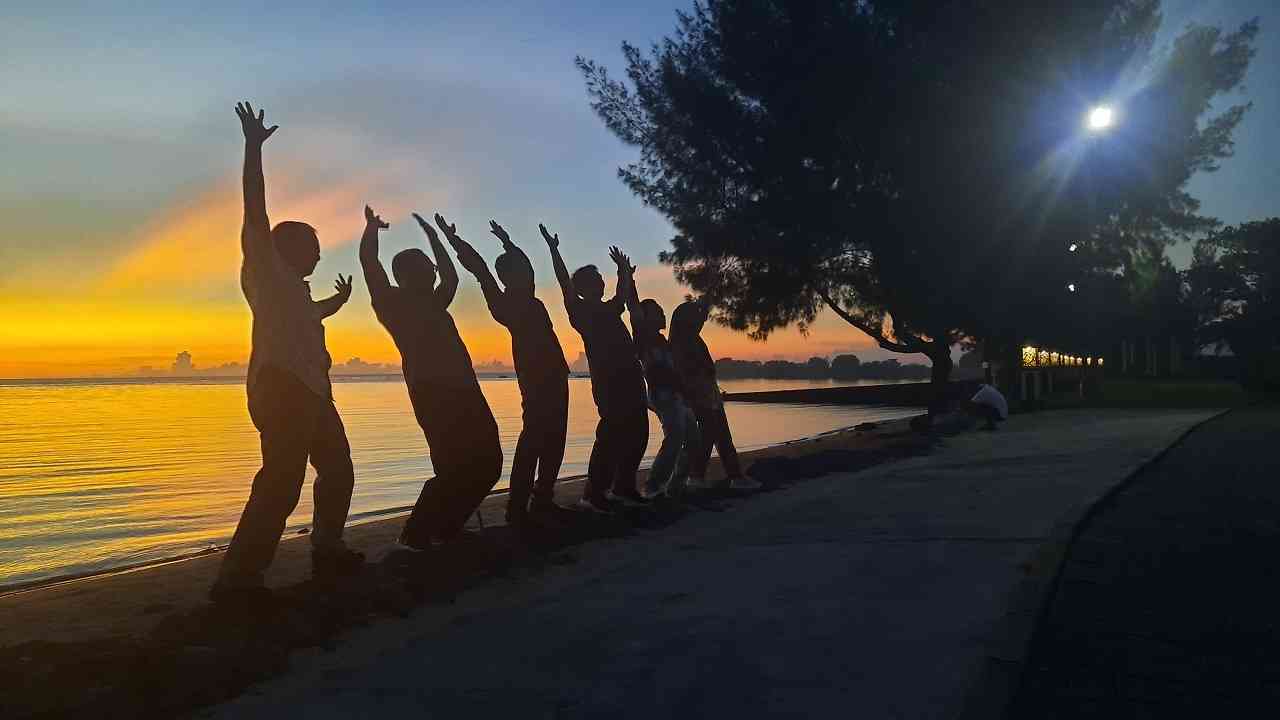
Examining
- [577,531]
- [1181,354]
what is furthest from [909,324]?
[1181,354]

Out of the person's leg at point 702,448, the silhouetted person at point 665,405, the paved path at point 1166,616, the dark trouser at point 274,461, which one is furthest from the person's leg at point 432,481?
the person's leg at point 702,448

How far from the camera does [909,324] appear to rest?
65.2ft

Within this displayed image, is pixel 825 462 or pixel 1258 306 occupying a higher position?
pixel 1258 306

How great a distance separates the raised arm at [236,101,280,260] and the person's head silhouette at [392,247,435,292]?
4.07 ft

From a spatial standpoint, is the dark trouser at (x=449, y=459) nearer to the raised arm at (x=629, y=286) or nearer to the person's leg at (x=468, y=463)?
the person's leg at (x=468, y=463)

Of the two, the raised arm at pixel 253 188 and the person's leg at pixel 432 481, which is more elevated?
the raised arm at pixel 253 188

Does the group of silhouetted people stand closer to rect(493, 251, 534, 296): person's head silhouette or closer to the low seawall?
rect(493, 251, 534, 296): person's head silhouette

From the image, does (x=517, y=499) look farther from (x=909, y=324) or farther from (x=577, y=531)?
(x=909, y=324)

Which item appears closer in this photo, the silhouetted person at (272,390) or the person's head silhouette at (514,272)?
the silhouetted person at (272,390)

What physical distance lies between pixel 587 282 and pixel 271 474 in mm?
3521

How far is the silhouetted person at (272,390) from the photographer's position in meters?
4.50

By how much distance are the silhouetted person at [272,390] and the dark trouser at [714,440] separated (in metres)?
4.69

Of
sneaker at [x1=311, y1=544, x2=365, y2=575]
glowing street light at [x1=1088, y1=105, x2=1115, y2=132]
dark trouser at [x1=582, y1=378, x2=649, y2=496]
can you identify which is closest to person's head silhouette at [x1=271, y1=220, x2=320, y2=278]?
sneaker at [x1=311, y1=544, x2=365, y2=575]

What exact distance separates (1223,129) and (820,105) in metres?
11.9
